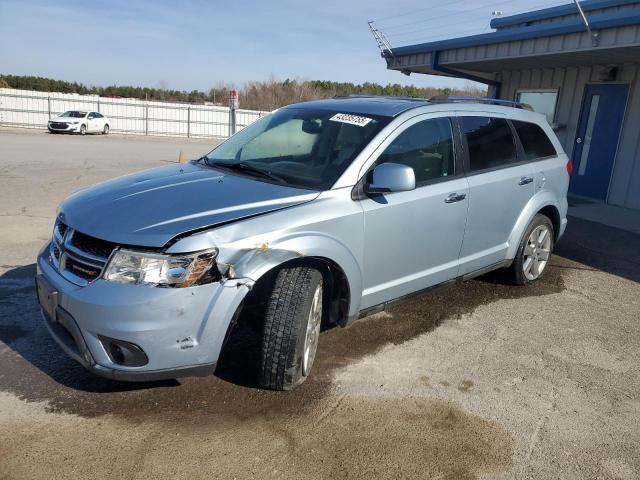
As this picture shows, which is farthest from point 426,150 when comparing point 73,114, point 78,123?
point 73,114

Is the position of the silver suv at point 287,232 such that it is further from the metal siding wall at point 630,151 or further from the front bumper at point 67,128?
the front bumper at point 67,128

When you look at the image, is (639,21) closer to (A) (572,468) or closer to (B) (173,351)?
(A) (572,468)

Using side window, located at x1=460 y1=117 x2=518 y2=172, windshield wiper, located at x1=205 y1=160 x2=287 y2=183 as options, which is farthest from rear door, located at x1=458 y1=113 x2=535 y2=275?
windshield wiper, located at x1=205 y1=160 x2=287 y2=183

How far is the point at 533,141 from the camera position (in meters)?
5.24

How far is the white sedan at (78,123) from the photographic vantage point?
28.9 m

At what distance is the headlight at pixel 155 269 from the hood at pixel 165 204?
0.07 metres

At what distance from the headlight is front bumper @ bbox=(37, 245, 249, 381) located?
0.14 ft

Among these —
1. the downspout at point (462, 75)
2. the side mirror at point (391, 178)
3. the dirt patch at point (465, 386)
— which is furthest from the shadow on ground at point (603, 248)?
the downspout at point (462, 75)

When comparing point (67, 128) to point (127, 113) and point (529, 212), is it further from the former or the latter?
point (529, 212)

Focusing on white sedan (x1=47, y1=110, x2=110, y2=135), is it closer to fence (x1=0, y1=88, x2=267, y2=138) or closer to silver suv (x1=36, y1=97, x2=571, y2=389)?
fence (x1=0, y1=88, x2=267, y2=138)

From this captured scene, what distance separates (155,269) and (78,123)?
3002 cm

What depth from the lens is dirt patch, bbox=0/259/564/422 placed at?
307 cm

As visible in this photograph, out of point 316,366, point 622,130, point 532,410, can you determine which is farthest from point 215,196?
point 622,130

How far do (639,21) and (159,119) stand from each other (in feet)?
105
